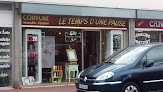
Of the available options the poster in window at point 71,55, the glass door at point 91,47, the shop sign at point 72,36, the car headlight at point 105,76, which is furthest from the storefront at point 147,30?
the car headlight at point 105,76

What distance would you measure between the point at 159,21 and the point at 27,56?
6.89 meters

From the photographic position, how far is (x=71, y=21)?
1196 cm

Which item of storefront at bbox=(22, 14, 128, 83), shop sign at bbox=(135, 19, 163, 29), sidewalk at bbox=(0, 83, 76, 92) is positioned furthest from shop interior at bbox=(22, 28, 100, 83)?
shop sign at bbox=(135, 19, 163, 29)

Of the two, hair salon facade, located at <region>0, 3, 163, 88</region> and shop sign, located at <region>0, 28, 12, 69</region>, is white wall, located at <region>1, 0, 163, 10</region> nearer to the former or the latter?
→ hair salon facade, located at <region>0, 3, 163, 88</region>

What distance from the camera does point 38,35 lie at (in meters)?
11.5

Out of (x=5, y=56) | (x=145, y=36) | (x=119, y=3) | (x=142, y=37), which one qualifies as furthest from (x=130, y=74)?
(x=145, y=36)

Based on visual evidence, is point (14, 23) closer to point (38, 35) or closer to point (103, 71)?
point (38, 35)

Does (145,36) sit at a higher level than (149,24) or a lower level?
lower

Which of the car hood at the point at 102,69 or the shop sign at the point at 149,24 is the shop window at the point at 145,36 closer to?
the shop sign at the point at 149,24

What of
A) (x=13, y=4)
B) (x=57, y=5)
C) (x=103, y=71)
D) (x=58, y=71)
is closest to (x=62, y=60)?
(x=58, y=71)

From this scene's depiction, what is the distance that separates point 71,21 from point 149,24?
4.21m

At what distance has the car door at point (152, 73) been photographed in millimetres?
7652

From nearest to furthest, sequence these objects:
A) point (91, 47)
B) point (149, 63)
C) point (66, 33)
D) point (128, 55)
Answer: point (149, 63)
point (128, 55)
point (66, 33)
point (91, 47)

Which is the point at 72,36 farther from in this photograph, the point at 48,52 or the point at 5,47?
the point at 5,47
